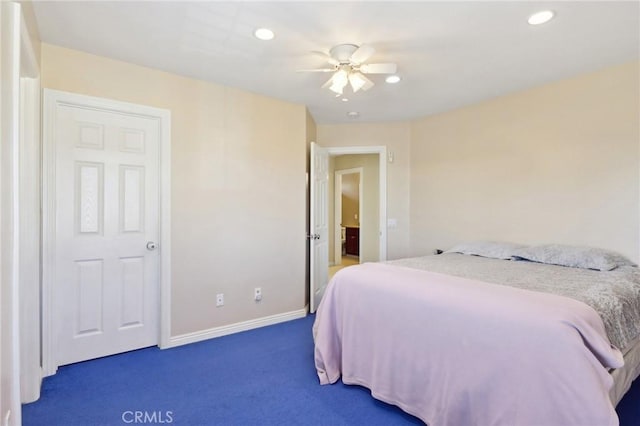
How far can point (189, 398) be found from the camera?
201cm

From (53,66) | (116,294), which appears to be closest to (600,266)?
(116,294)

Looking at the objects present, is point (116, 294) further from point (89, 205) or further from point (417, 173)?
point (417, 173)

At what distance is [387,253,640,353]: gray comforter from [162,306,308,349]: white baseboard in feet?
5.07

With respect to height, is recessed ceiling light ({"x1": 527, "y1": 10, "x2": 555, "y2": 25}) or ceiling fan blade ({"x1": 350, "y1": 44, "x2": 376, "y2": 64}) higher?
recessed ceiling light ({"x1": 527, "y1": 10, "x2": 555, "y2": 25})

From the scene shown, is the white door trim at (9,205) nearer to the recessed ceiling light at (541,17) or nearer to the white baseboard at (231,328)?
the white baseboard at (231,328)

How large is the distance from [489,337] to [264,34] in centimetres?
221

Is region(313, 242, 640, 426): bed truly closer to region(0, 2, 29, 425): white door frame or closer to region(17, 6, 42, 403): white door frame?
region(0, 2, 29, 425): white door frame

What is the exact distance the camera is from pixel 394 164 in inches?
167

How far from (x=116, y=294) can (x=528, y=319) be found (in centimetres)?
287

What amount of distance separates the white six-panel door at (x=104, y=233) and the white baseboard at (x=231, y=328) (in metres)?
0.21

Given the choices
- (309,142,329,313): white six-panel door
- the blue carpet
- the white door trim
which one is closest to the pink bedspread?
the blue carpet

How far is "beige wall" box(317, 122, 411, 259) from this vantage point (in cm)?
423

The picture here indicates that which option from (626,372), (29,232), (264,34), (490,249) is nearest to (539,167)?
(490,249)

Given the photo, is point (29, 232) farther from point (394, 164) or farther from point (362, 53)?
point (394, 164)
